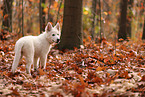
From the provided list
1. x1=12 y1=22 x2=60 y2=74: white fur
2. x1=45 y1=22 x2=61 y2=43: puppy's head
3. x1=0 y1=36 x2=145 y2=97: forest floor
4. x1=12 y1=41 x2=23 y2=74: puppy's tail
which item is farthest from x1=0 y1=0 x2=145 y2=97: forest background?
x1=45 y1=22 x2=61 y2=43: puppy's head

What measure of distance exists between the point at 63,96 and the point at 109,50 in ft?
19.3

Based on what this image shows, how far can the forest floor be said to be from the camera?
380cm

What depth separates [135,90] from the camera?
13.3 feet

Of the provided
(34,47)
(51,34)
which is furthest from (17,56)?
(51,34)

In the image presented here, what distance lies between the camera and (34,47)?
6203 millimetres

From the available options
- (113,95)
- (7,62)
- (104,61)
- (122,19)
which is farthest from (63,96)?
(122,19)

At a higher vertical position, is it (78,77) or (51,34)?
(51,34)

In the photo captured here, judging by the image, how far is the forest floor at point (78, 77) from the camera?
3797 millimetres

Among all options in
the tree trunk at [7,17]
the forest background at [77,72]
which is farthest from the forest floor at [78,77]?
the tree trunk at [7,17]

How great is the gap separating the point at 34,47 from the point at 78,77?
75.9 inches

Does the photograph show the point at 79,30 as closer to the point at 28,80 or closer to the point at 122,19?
the point at 28,80

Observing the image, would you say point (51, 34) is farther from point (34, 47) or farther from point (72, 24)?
point (72, 24)

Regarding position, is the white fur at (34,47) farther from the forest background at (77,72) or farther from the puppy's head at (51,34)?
the forest background at (77,72)

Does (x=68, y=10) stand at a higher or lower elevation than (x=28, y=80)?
higher
